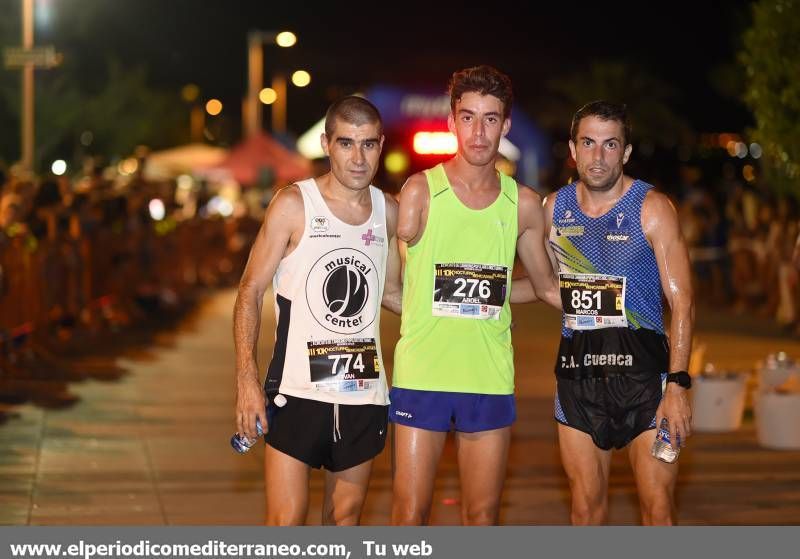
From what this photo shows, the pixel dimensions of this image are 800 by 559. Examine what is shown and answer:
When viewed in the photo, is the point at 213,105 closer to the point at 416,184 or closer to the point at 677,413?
the point at 416,184

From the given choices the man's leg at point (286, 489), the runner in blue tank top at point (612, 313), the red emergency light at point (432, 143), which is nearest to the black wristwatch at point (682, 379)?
the runner in blue tank top at point (612, 313)

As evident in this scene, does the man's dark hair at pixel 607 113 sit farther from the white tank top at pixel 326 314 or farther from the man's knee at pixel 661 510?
the man's knee at pixel 661 510

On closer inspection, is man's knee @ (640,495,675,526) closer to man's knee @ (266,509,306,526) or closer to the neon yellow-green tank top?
the neon yellow-green tank top

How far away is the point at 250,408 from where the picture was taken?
5719 mm

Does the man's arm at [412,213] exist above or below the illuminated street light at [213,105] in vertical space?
below

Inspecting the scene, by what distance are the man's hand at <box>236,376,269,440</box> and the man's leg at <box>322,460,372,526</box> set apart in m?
0.42

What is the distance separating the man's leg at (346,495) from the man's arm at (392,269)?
702 millimetres

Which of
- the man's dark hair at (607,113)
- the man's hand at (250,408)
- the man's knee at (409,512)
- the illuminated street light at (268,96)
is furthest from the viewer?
the illuminated street light at (268,96)

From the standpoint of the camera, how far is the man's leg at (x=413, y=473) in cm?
605

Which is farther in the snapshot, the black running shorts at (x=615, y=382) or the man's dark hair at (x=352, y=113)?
the black running shorts at (x=615, y=382)

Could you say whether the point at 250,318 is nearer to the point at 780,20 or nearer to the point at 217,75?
the point at 780,20

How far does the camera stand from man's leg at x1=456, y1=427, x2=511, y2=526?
6086mm

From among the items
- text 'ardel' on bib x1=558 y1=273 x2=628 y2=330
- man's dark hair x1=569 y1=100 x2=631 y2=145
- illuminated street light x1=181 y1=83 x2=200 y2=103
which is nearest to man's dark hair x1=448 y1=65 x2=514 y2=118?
man's dark hair x1=569 y1=100 x2=631 y2=145

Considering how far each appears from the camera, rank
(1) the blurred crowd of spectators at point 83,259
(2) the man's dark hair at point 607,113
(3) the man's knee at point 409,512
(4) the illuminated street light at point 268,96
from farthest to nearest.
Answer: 1. (4) the illuminated street light at point 268,96
2. (1) the blurred crowd of spectators at point 83,259
3. (2) the man's dark hair at point 607,113
4. (3) the man's knee at point 409,512
